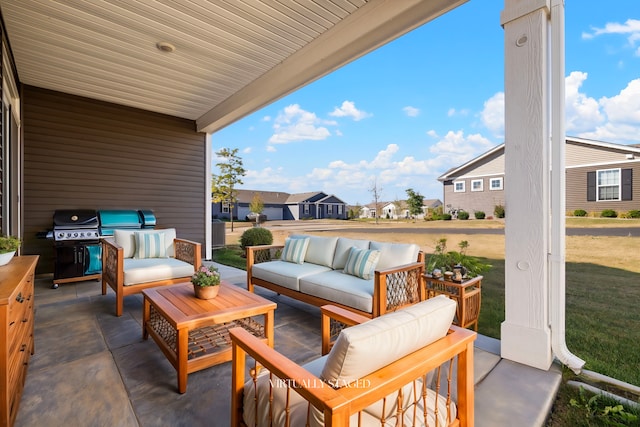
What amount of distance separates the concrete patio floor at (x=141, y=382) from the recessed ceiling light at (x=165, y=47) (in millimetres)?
3115

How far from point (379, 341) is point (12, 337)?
73.1 inches

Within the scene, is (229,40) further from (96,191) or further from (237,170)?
(237,170)

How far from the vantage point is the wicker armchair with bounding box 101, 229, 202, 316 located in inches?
130

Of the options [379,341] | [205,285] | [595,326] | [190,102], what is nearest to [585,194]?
[595,326]

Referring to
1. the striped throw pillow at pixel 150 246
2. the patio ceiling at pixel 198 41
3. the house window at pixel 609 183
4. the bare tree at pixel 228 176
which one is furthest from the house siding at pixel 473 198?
the bare tree at pixel 228 176

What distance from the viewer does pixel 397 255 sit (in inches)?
118

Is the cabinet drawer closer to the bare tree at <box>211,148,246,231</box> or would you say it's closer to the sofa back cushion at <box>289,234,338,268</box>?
the sofa back cushion at <box>289,234,338,268</box>

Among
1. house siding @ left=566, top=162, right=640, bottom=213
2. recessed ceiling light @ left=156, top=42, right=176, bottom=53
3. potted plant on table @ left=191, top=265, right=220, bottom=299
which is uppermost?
recessed ceiling light @ left=156, top=42, right=176, bottom=53

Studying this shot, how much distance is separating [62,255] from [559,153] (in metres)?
5.89

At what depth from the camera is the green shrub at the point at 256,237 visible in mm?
6934

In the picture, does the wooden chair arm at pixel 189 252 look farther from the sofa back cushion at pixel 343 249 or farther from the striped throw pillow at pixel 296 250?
the sofa back cushion at pixel 343 249

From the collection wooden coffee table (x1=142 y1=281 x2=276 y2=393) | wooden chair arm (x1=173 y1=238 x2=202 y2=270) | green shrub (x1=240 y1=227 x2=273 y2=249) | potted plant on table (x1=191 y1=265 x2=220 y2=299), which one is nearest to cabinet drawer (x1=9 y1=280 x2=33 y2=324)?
wooden coffee table (x1=142 y1=281 x2=276 y2=393)

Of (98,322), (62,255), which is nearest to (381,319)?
(98,322)

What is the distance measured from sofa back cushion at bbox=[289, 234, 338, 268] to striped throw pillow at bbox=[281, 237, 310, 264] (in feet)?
0.22
